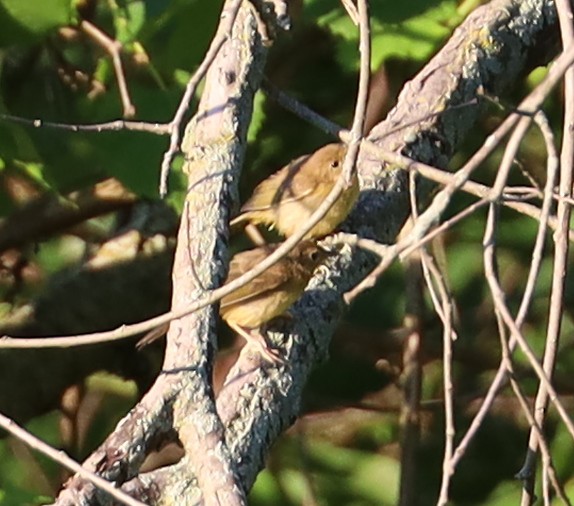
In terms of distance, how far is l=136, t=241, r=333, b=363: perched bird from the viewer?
3.27 meters

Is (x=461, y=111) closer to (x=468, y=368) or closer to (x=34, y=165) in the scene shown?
(x=34, y=165)

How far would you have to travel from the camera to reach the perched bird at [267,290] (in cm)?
327

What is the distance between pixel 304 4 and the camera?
3.93 metres

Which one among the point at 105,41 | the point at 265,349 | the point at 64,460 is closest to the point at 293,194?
the point at 105,41

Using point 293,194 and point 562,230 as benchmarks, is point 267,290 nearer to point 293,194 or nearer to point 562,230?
point 293,194

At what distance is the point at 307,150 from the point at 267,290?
1516mm

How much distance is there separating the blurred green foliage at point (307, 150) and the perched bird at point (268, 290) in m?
0.36

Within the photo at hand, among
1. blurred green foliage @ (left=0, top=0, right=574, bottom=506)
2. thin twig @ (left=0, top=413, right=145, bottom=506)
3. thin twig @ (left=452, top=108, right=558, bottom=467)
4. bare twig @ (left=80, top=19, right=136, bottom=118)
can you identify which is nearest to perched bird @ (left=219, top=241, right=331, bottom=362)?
blurred green foliage @ (left=0, top=0, right=574, bottom=506)

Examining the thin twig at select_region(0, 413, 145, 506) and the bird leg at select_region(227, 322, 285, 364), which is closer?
the thin twig at select_region(0, 413, 145, 506)

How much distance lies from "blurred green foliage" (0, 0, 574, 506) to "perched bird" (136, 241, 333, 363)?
38cm

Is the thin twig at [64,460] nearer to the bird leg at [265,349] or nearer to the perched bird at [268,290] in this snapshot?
the bird leg at [265,349]

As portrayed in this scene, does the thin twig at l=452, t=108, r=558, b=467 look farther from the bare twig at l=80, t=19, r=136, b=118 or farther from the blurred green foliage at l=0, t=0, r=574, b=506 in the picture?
the bare twig at l=80, t=19, r=136, b=118

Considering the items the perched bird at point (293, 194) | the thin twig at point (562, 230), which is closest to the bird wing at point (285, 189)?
the perched bird at point (293, 194)

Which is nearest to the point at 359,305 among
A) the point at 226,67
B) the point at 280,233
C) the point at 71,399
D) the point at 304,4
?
the point at 280,233
